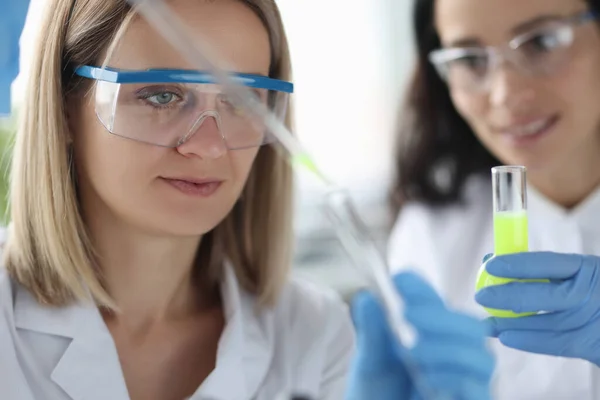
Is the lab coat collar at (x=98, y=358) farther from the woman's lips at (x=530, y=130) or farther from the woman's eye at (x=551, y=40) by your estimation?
the woman's eye at (x=551, y=40)

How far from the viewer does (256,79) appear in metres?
1.52

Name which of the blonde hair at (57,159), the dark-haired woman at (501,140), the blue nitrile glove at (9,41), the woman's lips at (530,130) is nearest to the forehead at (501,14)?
the dark-haired woman at (501,140)

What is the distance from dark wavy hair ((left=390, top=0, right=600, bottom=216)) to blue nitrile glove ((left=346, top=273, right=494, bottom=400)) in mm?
1368

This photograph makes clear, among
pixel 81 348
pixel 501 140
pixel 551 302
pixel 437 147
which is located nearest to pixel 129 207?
pixel 81 348

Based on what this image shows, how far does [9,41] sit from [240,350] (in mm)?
820

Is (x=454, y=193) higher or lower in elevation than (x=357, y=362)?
higher

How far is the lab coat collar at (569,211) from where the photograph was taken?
2217mm

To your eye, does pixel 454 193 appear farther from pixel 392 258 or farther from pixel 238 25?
pixel 238 25

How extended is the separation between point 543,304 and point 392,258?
3.71 ft

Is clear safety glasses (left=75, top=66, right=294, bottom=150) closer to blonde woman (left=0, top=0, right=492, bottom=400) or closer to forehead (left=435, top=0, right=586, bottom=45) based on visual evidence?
blonde woman (left=0, top=0, right=492, bottom=400)

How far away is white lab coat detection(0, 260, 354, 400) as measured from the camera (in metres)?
1.52

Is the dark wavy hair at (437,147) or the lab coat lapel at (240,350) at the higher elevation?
the dark wavy hair at (437,147)

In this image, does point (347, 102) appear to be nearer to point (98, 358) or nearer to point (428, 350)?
point (98, 358)

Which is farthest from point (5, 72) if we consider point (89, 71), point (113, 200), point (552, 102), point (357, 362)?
point (552, 102)
